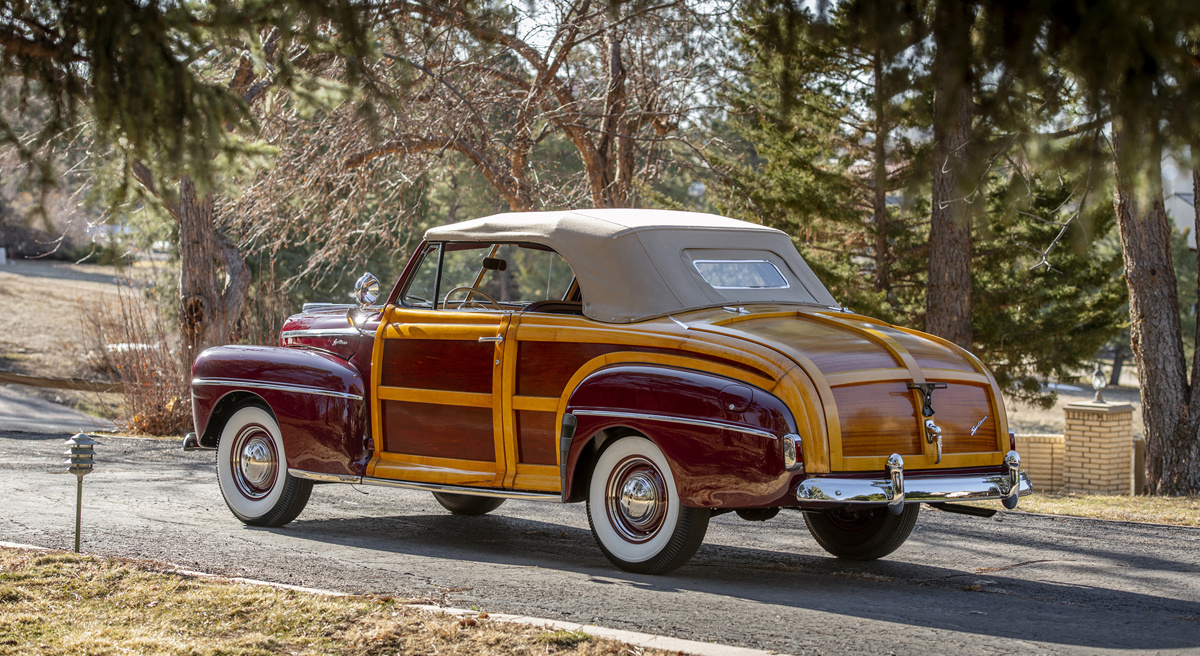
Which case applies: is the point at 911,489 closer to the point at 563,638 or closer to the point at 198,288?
the point at 563,638

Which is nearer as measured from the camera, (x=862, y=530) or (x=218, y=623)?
(x=218, y=623)

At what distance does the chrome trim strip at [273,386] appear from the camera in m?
7.45

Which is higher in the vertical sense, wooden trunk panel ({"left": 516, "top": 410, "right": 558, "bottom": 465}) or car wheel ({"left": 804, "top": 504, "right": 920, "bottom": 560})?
wooden trunk panel ({"left": 516, "top": 410, "right": 558, "bottom": 465})

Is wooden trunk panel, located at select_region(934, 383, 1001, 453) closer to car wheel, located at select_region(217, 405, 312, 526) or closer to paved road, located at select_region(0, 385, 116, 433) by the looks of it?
car wheel, located at select_region(217, 405, 312, 526)

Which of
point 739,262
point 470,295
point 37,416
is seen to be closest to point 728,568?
point 739,262

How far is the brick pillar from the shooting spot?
1559 centimetres

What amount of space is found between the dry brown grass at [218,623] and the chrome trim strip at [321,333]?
2.20m

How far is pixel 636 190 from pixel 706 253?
8284 mm

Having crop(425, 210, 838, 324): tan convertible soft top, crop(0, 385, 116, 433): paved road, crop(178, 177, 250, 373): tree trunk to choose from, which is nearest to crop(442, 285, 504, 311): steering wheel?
crop(425, 210, 838, 324): tan convertible soft top

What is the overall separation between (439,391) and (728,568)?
78.8 inches

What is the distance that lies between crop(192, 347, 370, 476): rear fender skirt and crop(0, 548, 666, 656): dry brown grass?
161 centimetres

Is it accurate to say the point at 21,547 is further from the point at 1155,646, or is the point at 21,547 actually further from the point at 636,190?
the point at 636,190

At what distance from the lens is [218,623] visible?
5117 mm

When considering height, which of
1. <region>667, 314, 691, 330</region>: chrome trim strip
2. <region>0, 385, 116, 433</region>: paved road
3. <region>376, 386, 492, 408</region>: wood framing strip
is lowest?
<region>0, 385, 116, 433</region>: paved road
